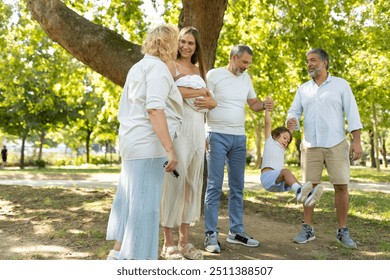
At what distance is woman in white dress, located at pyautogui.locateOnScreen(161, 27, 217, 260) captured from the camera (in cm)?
478

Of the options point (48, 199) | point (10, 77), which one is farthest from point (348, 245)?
point (10, 77)

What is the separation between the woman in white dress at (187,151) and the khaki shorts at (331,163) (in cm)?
173

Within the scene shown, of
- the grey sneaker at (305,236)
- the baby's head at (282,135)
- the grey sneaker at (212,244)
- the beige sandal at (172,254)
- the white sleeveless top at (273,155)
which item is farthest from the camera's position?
the grey sneaker at (305,236)

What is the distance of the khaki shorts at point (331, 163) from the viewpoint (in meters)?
5.98

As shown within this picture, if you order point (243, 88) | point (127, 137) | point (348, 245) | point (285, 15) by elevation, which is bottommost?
point (348, 245)

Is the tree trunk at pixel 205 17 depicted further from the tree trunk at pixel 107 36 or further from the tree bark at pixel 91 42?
the tree bark at pixel 91 42

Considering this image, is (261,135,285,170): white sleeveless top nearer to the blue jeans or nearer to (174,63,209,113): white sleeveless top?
the blue jeans

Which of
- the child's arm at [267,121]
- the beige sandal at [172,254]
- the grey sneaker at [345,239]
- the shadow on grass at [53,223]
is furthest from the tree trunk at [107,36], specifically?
the beige sandal at [172,254]

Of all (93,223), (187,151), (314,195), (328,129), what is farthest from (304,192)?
(93,223)

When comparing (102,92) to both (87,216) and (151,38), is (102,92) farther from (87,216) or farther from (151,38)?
(151,38)

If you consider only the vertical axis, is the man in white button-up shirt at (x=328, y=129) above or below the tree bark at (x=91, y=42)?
below

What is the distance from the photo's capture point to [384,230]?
721 centimetres

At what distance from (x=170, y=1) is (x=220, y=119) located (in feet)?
28.6

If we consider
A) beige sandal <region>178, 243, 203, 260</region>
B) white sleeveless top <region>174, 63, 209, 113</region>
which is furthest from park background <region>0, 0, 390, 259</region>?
white sleeveless top <region>174, 63, 209, 113</region>
